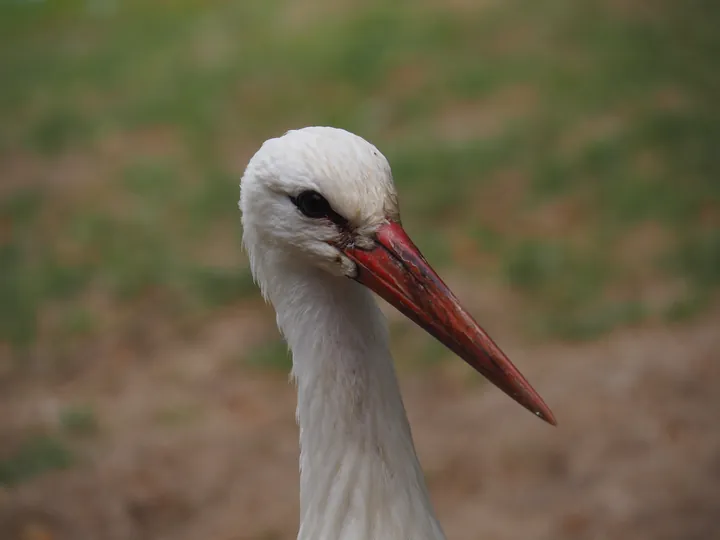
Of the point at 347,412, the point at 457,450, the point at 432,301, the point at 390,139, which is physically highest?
the point at 390,139

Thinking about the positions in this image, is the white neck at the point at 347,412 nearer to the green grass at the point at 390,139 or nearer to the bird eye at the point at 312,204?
the bird eye at the point at 312,204

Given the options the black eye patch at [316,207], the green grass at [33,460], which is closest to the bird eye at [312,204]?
the black eye patch at [316,207]

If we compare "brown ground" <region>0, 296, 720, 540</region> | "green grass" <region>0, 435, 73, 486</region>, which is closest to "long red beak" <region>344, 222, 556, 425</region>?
"brown ground" <region>0, 296, 720, 540</region>

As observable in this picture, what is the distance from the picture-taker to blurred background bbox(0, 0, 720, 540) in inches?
165

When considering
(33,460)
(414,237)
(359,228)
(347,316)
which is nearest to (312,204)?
(359,228)

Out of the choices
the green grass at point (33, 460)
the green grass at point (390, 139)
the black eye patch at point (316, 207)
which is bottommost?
the black eye patch at point (316, 207)

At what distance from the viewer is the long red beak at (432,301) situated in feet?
6.77

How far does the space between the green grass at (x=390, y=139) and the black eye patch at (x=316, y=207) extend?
312 cm

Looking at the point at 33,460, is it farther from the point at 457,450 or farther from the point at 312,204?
the point at 312,204

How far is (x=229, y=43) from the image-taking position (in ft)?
26.7

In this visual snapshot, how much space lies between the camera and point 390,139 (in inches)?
265

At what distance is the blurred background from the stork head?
2116 millimetres

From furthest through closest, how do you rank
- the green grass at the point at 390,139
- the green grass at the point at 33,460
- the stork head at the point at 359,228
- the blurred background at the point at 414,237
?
the green grass at the point at 390,139
the green grass at the point at 33,460
the blurred background at the point at 414,237
the stork head at the point at 359,228

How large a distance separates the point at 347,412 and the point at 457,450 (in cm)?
228
